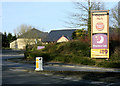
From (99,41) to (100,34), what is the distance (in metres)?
0.79

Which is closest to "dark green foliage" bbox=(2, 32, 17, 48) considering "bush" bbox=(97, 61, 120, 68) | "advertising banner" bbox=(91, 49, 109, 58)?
"advertising banner" bbox=(91, 49, 109, 58)

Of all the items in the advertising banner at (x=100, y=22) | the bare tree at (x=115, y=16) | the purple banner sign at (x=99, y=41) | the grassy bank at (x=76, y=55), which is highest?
the bare tree at (x=115, y=16)

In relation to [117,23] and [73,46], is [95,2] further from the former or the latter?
[73,46]

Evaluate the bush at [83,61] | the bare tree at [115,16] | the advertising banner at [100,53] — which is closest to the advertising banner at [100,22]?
the advertising banner at [100,53]

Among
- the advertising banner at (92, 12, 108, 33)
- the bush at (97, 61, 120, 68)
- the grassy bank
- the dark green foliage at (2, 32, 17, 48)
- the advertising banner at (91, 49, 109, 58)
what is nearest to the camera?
the bush at (97, 61, 120, 68)

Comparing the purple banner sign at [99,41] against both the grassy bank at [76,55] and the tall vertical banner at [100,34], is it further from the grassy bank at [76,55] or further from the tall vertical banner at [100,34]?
the grassy bank at [76,55]

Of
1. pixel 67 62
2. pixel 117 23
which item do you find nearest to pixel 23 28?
pixel 117 23

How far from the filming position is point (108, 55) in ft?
76.0

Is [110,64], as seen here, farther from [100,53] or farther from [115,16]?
[115,16]

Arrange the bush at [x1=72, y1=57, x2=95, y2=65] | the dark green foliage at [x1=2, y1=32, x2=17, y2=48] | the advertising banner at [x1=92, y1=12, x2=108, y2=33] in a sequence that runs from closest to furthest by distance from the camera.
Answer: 1. the bush at [x1=72, y1=57, x2=95, y2=65]
2. the advertising banner at [x1=92, y1=12, x2=108, y2=33]
3. the dark green foliage at [x1=2, y1=32, x2=17, y2=48]

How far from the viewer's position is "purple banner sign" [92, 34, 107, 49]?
23375mm

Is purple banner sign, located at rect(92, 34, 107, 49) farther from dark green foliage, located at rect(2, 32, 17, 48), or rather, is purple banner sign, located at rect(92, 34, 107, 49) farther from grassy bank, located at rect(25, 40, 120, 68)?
dark green foliage, located at rect(2, 32, 17, 48)

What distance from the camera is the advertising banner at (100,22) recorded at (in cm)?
2347

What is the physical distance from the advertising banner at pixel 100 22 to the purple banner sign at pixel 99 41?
0.54 metres
